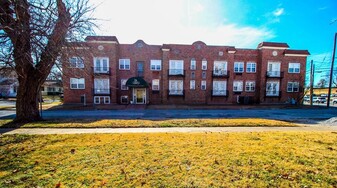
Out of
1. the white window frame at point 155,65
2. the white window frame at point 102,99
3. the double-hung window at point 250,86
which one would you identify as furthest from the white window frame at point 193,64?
the white window frame at point 102,99

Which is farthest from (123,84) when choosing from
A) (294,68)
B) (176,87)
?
(294,68)

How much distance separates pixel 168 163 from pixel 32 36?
5415 millimetres

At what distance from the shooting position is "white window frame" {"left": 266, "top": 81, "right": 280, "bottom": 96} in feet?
84.2

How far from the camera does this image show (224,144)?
5.44m

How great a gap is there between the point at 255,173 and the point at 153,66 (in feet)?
71.7

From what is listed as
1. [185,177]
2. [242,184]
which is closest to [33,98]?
[185,177]

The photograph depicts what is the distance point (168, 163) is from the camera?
3.91 metres

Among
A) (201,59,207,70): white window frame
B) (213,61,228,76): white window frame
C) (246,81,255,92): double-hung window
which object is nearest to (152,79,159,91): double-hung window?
(201,59,207,70): white window frame

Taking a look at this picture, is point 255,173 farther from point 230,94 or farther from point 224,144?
point 230,94

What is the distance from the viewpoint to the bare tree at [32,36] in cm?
438

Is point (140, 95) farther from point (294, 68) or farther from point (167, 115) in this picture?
point (294, 68)

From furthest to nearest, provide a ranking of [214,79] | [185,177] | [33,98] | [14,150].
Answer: [214,79]
[33,98]
[14,150]
[185,177]

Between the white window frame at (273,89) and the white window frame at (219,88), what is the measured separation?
7.55 metres

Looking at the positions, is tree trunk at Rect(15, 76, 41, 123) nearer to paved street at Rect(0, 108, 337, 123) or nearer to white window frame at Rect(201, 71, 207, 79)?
paved street at Rect(0, 108, 337, 123)
